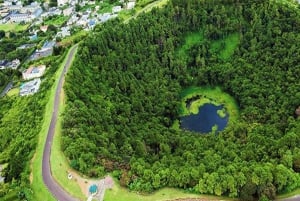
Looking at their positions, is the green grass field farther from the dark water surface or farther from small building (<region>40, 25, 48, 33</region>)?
small building (<region>40, 25, 48, 33</region>)

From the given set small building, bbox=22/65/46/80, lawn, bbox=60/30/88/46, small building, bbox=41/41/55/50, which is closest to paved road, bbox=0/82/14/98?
small building, bbox=22/65/46/80

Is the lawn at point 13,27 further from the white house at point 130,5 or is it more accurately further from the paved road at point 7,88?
the paved road at point 7,88

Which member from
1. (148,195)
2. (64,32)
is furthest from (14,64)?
(148,195)

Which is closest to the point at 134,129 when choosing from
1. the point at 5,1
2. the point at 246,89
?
the point at 246,89

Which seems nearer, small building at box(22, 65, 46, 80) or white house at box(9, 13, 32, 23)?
small building at box(22, 65, 46, 80)

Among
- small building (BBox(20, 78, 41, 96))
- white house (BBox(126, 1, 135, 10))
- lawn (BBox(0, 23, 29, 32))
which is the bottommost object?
lawn (BBox(0, 23, 29, 32))

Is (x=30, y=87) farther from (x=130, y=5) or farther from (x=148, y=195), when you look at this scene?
(x=148, y=195)

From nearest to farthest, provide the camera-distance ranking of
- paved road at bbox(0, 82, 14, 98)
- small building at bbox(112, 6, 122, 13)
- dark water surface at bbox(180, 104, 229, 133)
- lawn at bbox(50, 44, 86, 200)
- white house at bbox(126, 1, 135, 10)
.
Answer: lawn at bbox(50, 44, 86, 200)
dark water surface at bbox(180, 104, 229, 133)
paved road at bbox(0, 82, 14, 98)
white house at bbox(126, 1, 135, 10)
small building at bbox(112, 6, 122, 13)

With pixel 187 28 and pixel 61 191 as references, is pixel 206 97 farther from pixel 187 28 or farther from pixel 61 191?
pixel 61 191
